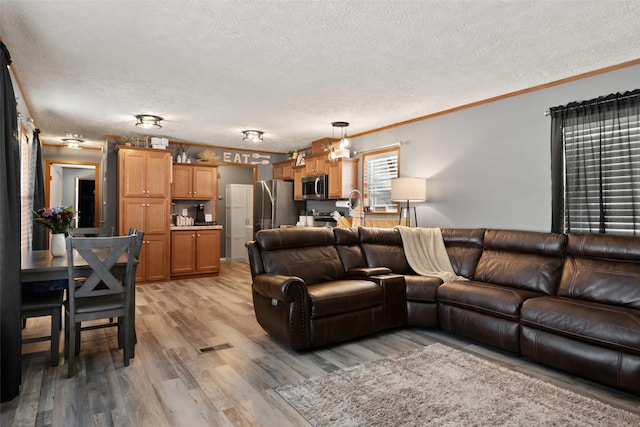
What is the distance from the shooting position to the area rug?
2.17 m

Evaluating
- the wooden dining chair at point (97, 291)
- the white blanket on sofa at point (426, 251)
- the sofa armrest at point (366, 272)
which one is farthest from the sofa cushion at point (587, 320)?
the wooden dining chair at point (97, 291)

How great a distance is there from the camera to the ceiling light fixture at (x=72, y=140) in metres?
6.69

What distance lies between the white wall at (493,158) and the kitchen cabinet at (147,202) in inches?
156

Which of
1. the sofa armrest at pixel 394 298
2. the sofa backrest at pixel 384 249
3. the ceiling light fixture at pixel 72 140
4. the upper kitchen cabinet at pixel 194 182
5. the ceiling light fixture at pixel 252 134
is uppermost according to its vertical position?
the ceiling light fixture at pixel 72 140

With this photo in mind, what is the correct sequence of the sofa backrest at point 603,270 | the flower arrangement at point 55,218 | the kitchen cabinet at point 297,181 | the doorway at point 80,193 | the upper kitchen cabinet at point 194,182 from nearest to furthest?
the sofa backrest at point 603,270 < the flower arrangement at point 55,218 < the upper kitchen cabinet at point 194,182 < the kitchen cabinet at point 297,181 < the doorway at point 80,193

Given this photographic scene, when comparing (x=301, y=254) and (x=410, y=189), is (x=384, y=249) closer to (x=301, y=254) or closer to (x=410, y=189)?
(x=410, y=189)

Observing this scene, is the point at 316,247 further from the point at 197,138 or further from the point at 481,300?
the point at 197,138

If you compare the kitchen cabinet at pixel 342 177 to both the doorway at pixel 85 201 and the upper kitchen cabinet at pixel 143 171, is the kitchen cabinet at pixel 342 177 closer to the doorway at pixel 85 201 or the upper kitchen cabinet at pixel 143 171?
the upper kitchen cabinet at pixel 143 171

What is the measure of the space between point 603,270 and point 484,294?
954 mm

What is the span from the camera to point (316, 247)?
13.6 ft

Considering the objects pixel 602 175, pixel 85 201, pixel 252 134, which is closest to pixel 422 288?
pixel 602 175

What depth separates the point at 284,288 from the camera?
10.3 ft

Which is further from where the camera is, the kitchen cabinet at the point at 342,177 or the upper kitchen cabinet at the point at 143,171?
the kitchen cabinet at the point at 342,177

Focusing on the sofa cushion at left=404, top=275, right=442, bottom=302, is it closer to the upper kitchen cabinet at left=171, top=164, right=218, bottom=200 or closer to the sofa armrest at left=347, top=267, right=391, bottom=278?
the sofa armrest at left=347, top=267, right=391, bottom=278
